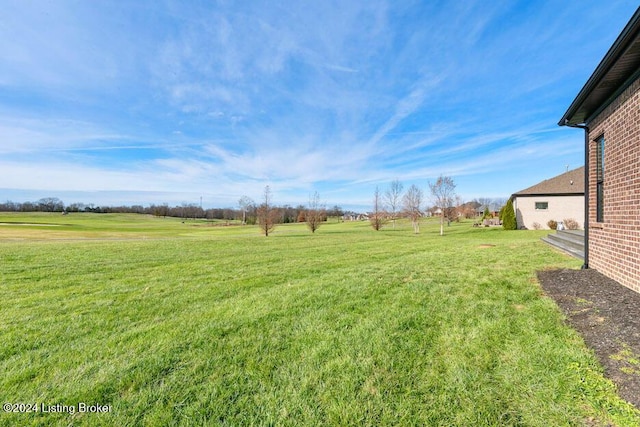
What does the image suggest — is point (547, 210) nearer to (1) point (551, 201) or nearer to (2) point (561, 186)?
(1) point (551, 201)

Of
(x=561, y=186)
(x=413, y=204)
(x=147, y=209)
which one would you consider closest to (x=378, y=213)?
(x=413, y=204)

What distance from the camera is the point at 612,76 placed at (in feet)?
14.1

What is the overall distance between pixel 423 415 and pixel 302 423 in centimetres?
86

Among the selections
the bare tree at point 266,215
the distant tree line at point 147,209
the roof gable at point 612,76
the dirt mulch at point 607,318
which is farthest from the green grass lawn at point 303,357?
the distant tree line at point 147,209

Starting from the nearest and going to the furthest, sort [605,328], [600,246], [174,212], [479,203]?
[605,328], [600,246], [479,203], [174,212]

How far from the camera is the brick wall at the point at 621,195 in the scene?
157 inches

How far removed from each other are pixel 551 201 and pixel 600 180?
20.4m

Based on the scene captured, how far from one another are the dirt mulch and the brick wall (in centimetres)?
33

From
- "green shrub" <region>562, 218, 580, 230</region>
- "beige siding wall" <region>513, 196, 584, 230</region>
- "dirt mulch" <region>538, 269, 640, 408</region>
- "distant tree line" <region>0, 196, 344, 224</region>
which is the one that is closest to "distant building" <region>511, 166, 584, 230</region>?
"beige siding wall" <region>513, 196, 584, 230</region>

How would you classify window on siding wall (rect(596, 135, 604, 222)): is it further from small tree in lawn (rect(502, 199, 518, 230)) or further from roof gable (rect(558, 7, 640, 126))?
small tree in lawn (rect(502, 199, 518, 230))

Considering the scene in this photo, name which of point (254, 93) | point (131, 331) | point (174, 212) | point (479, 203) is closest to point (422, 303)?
point (131, 331)

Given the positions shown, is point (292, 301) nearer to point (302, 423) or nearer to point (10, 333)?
point (302, 423)

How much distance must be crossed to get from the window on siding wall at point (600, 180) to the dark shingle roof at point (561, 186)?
1976 centimetres

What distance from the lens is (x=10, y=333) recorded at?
3146mm
